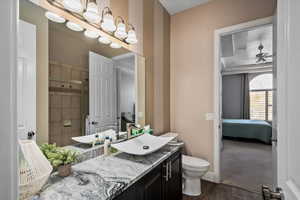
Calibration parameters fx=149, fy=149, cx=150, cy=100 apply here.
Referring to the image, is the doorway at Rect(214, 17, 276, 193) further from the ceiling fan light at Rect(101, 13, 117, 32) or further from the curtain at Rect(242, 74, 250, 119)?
the ceiling fan light at Rect(101, 13, 117, 32)

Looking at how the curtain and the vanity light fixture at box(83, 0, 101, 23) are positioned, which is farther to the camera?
the curtain

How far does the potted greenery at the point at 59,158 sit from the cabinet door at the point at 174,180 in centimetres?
86

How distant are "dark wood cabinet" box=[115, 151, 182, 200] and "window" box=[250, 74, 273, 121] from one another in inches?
233

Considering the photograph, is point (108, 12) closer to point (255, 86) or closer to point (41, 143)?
point (41, 143)

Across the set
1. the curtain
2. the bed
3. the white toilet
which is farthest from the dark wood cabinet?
the curtain

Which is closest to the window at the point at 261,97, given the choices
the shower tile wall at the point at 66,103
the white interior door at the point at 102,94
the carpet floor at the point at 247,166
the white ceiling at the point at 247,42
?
the white ceiling at the point at 247,42

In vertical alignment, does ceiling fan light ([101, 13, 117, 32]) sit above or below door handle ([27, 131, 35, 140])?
above

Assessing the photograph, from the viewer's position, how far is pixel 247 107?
20.4 ft

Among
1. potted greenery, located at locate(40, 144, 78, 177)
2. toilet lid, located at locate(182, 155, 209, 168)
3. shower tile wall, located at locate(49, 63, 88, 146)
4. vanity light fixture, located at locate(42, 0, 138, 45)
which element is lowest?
toilet lid, located at locate(182, 155, 209, 168)

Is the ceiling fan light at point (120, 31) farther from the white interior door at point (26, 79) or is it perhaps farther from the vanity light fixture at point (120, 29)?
the white interior door at point (26, 79)

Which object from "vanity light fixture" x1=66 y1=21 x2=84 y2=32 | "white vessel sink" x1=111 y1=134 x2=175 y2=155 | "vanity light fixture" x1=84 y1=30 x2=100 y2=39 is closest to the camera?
"vanity light fixture" x1=66 y1=21 x2=84 y2=32

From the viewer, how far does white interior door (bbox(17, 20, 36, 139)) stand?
933mm

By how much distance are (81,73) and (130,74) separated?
697 millimetres

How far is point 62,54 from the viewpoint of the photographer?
1.19 metres
